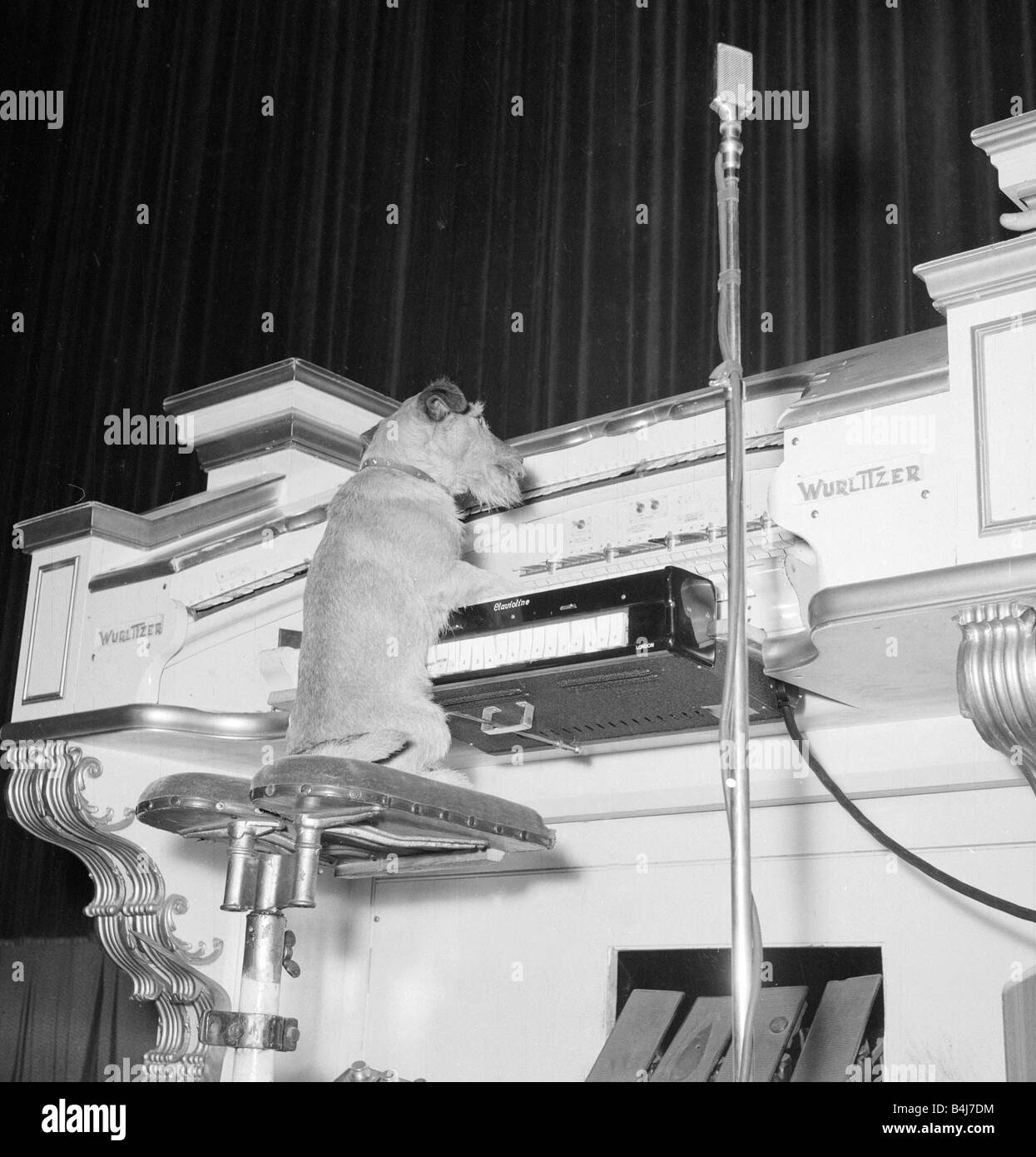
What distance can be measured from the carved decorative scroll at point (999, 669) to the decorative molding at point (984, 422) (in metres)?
0.11

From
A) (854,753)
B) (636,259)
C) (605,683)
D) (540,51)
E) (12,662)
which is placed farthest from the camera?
(12,662)

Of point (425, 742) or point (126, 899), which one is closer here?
point (425, 742)

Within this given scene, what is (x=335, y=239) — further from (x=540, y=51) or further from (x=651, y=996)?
(x=651, y=996)

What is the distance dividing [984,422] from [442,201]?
2.65 m

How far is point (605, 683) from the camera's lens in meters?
2.21

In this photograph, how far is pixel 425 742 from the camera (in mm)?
2375

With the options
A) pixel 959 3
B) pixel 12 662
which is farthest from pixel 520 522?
pixel 12 662

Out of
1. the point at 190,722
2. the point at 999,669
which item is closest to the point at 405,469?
the point at 190,722

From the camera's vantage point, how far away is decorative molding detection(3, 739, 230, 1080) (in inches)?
118

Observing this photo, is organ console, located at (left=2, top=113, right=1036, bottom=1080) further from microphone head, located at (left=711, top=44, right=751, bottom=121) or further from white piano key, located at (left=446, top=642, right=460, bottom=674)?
microphone head, located at (left=711, top=44, right=751, bottom=121)

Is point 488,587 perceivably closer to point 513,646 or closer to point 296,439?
point 513,646

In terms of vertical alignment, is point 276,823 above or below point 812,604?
below

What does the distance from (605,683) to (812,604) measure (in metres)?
0.41

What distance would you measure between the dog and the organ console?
3.4 inches
